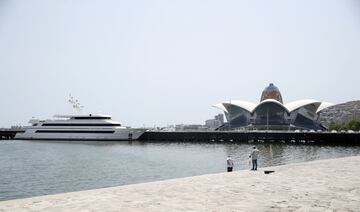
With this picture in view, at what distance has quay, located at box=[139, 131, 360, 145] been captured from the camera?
2881 inches

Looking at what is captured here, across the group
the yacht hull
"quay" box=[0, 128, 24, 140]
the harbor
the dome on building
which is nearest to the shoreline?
the harbor

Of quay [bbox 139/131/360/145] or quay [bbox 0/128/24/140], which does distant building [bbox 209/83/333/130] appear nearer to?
quay [bbox 139/131/360/145]

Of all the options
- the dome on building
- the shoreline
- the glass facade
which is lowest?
the shoreline

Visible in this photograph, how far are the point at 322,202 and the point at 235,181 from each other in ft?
15.9

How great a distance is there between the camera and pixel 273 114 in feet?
362

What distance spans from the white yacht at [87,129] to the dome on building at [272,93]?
47.7 meters

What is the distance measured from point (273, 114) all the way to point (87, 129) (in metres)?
52.8

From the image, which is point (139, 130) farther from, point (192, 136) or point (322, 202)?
point (322, 202)

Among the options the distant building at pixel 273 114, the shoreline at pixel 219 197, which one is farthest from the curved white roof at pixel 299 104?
the shoreline at pixel 219 197

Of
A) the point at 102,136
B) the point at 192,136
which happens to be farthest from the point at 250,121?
the point at 102,136

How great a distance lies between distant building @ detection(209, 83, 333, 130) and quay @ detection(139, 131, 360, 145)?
28.3 m

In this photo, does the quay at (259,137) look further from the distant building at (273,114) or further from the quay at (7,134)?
the quay at (7,134)

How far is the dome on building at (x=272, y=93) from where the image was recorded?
117 metres

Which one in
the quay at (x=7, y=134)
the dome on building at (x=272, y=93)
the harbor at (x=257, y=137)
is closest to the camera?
the harbor at (x=257, y=137)
